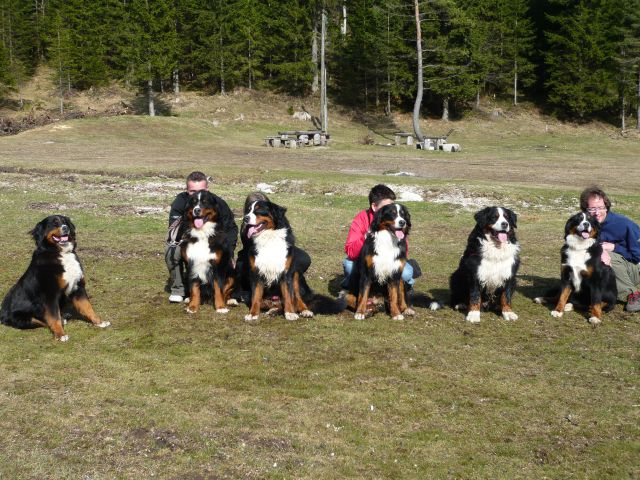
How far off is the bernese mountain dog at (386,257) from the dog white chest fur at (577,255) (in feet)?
6.20

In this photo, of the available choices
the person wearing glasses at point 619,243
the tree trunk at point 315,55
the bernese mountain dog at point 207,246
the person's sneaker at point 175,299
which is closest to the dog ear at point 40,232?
the bernese mountain dog at point 207,246

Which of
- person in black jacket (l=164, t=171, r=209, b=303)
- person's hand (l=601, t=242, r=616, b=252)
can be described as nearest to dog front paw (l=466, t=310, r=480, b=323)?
person's hand (l=601, t=242, r=616, b=252)

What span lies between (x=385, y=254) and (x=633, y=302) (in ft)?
10.6

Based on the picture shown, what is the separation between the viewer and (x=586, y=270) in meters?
6.98

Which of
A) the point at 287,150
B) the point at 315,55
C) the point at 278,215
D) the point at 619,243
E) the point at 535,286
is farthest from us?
the point at 315,55

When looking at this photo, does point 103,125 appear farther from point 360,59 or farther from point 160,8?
→ point 360,59

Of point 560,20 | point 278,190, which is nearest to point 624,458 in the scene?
point 278,190

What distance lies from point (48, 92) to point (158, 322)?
58.9 m

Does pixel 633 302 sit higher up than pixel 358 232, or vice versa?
pixel 358 232

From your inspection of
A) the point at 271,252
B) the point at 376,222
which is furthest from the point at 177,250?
the point at 376,222

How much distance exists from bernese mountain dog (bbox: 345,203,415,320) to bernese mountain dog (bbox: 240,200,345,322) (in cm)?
51

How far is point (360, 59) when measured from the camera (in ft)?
171

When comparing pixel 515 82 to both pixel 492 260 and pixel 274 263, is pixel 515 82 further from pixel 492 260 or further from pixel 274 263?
pixel 274 263

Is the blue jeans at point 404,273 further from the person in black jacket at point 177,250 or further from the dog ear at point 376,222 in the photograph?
the person in black jacket at point 177,250
